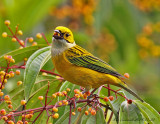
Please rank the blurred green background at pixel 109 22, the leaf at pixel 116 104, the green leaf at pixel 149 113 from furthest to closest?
the blurred green background at pixel 109 22 < the leaf at pixel 116 104 < the green leaf at pixel 149 113

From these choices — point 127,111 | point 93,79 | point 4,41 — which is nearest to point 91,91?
point 93,79

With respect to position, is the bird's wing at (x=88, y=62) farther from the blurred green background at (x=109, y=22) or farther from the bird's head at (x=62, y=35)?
the blurred green background at (x=109, y=22)

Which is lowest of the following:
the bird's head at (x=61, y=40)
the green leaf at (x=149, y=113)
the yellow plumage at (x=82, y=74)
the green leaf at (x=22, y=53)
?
the green leaf at (x=149, y=113)

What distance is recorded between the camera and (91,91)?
3656mm

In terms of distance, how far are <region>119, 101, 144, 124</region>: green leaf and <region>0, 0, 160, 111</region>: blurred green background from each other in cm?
328

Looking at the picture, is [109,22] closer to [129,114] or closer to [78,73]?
[78,73]

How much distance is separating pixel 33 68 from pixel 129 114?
0.87 metres

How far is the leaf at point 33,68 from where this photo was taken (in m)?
2.98

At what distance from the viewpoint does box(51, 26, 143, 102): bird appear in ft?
11.3

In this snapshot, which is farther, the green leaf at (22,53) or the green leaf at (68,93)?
the green leaf at (22,53)

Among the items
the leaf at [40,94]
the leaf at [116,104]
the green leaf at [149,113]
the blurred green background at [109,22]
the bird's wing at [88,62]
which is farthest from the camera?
the blurred green background at [109,22]

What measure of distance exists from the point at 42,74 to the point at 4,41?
231 centimetres

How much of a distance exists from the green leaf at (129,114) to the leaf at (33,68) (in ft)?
2.46

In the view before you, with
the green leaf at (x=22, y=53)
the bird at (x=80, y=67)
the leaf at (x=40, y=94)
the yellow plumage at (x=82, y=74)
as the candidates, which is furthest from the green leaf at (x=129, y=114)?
the green leaf at (x=22, y=53)
